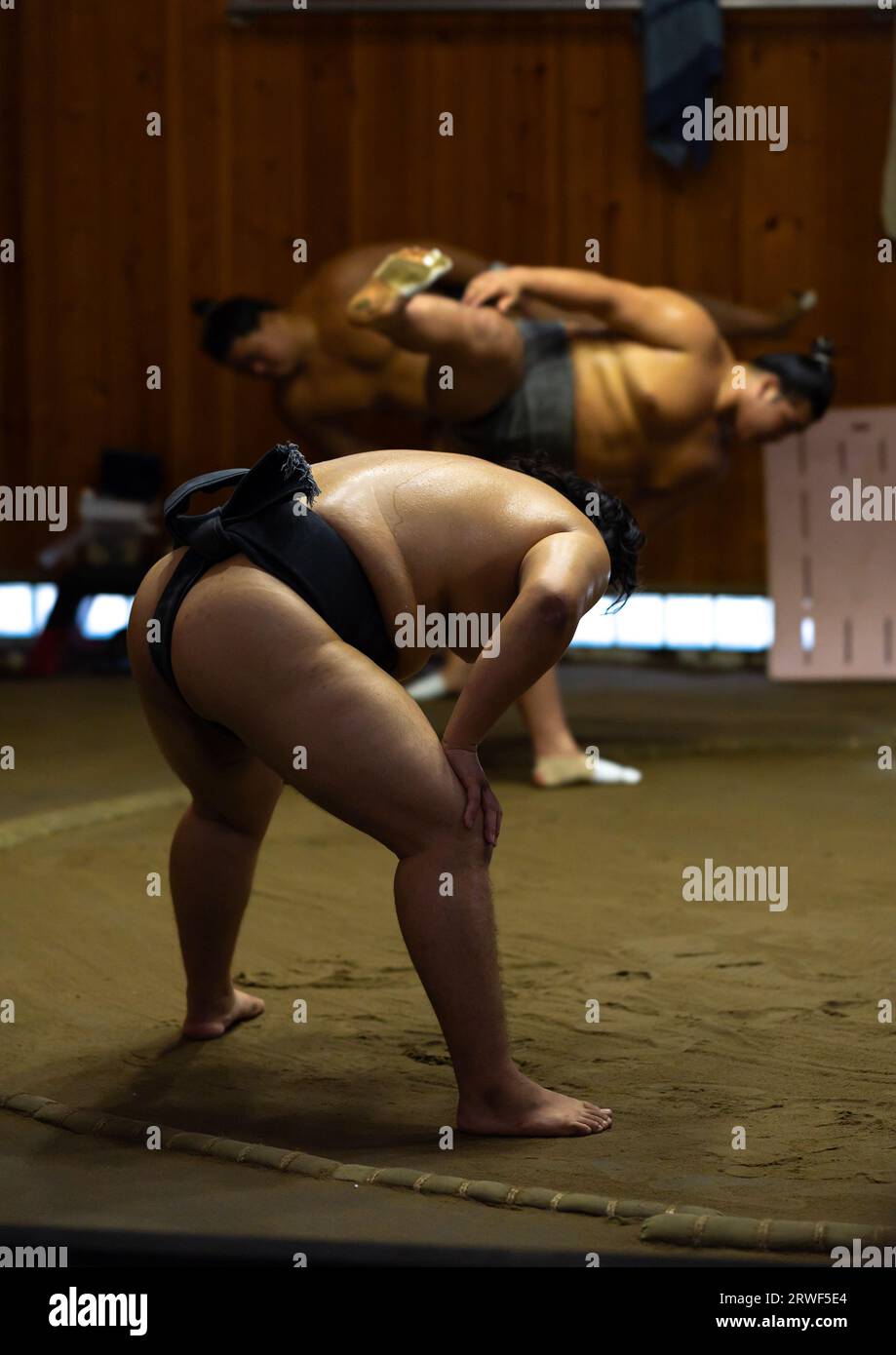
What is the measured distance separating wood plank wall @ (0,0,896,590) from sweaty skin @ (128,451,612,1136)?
11.6 ft

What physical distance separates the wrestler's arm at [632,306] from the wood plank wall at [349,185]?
1706 mm

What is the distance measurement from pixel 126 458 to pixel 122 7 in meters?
1.38

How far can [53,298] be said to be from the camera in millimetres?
5363

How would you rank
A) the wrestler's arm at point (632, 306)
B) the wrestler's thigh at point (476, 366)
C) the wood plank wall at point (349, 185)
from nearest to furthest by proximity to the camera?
1. the wrestler's thigh at point (476, 366)
2. the wrestler's arm at point (632, 306)
3. the wood plank wall at point (349, 185)

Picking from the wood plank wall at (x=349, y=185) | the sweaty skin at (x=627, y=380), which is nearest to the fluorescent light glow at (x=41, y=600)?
the wood plank wall at (x=349, y=185)

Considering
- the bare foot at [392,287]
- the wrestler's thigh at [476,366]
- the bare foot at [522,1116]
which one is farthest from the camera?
the wrestler's thigh at [476,366]

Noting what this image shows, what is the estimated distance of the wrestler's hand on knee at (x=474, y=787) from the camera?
1.63 m

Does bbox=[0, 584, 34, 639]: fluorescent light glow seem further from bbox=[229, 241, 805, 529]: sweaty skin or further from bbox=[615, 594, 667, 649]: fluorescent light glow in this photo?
bbox=[229, 241, 805, 529]: sweaty skin

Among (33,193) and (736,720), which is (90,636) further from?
(736,720)

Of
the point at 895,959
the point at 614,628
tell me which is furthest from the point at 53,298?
the point at 895,959

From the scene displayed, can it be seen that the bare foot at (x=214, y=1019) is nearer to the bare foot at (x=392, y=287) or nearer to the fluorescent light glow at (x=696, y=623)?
the bare foot at (x=392, y=287)

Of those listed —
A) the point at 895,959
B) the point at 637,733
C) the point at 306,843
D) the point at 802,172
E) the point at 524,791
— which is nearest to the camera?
the point at 895,959

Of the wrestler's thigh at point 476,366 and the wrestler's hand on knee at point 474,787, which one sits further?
the wrestler's thigh at point 476,366

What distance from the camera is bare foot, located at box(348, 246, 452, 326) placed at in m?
3.18
